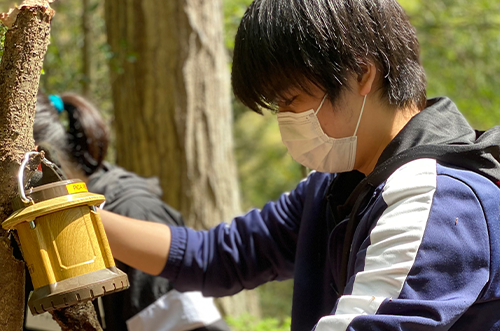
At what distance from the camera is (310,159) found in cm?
161

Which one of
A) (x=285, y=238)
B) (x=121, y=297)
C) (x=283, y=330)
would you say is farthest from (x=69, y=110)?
(x=283, y=330)

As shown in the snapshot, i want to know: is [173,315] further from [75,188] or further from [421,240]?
[421,240]

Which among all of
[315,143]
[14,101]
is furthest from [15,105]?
[315,143]

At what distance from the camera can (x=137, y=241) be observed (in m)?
1.79

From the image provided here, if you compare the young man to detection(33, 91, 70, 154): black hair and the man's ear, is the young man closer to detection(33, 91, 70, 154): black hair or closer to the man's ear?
the man's ear

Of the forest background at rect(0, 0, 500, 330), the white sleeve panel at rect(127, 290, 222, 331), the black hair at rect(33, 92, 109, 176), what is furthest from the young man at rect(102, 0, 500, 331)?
the forest background at rect(0, 0, 500, 330)

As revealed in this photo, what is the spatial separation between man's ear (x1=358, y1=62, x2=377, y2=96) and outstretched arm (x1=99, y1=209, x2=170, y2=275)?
34.1 inches

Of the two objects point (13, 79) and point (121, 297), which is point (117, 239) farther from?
point (13, 79)

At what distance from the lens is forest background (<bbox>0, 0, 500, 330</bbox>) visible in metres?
4.36

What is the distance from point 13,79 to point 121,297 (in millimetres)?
1170

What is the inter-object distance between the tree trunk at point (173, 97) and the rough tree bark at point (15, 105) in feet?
7.36

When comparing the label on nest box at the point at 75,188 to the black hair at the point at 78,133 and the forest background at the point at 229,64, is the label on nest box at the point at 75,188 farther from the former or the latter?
the forest background at the point at 229,64

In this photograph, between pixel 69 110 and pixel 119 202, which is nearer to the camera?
pixel 119 202

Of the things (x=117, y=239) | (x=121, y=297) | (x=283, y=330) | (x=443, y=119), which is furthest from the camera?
(x=283, y=330)
